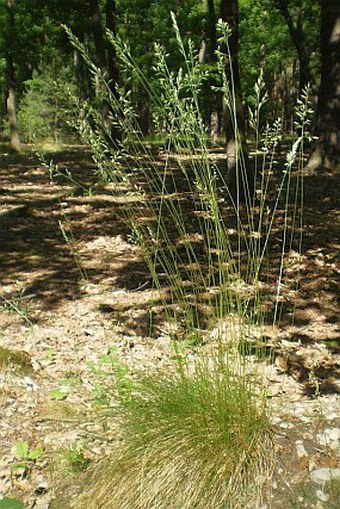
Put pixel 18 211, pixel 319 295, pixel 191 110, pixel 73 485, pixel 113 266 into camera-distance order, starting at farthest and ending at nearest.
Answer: pixel 18 211 → pixel 113 266 → pixel 319 295 → pixel 73 485 → pixel 191 110

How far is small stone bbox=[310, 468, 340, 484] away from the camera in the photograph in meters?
2.41

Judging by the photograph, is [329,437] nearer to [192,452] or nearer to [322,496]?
[322,496]

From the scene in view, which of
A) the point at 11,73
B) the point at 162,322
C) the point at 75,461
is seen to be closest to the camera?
the point at 75,461

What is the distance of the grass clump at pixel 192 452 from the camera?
229 centimetres

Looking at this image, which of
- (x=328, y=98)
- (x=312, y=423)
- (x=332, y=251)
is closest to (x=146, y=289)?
(x=332, y=251)

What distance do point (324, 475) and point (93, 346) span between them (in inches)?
83.1

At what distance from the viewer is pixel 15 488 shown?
2.66 meters

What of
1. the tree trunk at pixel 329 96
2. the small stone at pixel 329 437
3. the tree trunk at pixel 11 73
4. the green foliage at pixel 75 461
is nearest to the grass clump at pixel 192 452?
the green foliage at pixel 75 461

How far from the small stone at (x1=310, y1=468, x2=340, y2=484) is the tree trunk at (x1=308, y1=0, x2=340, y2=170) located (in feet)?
24.8

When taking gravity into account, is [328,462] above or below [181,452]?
below

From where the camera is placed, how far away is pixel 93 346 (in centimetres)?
410

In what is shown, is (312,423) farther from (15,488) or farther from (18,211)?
(18,211)

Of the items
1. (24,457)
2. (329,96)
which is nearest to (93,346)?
(24,457)

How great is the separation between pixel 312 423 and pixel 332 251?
3.44m
